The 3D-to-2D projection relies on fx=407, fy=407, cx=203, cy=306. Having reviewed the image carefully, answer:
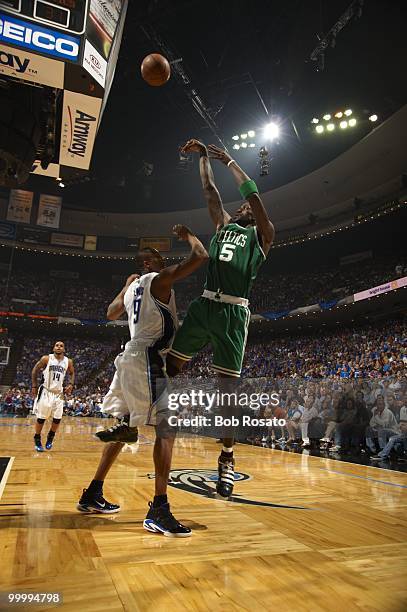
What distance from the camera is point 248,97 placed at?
55.1 ft

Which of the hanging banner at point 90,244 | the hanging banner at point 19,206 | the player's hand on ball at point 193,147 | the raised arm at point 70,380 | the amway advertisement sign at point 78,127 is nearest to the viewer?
the player's hand on ball at point 193,147

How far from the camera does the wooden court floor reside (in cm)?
172

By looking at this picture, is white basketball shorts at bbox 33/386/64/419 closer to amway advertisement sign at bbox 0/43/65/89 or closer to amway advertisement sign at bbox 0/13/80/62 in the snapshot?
amway advertisement sign at bbox 0/43/65/89

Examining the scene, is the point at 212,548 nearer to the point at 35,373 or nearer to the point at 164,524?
the point at 164,524

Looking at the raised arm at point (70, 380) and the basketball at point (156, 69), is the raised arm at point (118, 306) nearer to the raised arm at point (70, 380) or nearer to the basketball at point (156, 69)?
the basketball at point (156, 69)

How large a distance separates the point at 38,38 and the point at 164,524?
656 centimetres

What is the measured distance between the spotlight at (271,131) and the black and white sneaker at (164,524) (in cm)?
1725

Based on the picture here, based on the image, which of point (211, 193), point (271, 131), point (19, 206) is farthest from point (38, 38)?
point (19, 206)

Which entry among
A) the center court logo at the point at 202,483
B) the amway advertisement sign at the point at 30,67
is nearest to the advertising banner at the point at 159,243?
the amway advertisement sign at the point at 30,67

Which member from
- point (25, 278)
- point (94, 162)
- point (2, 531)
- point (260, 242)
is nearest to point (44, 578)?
point (2, 531)

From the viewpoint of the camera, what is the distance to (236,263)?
126 inches

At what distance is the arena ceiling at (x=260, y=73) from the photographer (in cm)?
1330

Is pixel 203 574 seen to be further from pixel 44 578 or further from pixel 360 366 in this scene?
pixel 360 366

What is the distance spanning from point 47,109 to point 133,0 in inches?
357
